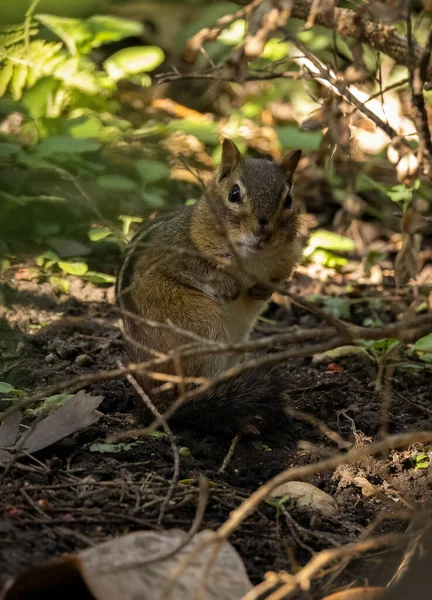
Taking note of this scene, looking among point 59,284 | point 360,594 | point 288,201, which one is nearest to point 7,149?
point 59,284

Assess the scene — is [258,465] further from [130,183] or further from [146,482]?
[130,183]

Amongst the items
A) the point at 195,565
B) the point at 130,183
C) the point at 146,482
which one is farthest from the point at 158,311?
the point at 130,183

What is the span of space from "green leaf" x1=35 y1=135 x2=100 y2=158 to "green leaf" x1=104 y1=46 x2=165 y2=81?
5.02 feet

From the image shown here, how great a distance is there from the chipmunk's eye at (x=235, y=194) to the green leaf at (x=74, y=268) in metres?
1.50

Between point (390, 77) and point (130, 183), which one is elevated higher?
point (390, 77)

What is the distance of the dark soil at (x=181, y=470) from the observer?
297 centimetres

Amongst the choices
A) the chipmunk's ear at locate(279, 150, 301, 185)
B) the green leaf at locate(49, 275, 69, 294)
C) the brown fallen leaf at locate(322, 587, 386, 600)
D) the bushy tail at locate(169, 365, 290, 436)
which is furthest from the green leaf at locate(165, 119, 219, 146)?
the brown fallen leaf at locate(322, 587, 386, 600)

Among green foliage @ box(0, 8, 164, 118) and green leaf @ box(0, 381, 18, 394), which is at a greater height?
green foliage @ box(0, 8, 164, 118)

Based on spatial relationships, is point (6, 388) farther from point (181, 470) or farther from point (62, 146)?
point (62, 146)

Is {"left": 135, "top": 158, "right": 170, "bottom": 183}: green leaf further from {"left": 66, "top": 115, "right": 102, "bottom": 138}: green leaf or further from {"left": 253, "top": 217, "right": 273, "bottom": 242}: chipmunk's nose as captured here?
{"left": 253, "top": 217, "right": 273, "bottom": 242}: chipmunk's nose

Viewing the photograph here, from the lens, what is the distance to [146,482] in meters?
3.29

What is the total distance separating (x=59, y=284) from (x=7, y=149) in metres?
1.01

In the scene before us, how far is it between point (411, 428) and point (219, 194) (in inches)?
58.3

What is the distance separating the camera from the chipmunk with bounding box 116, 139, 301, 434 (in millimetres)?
3965
